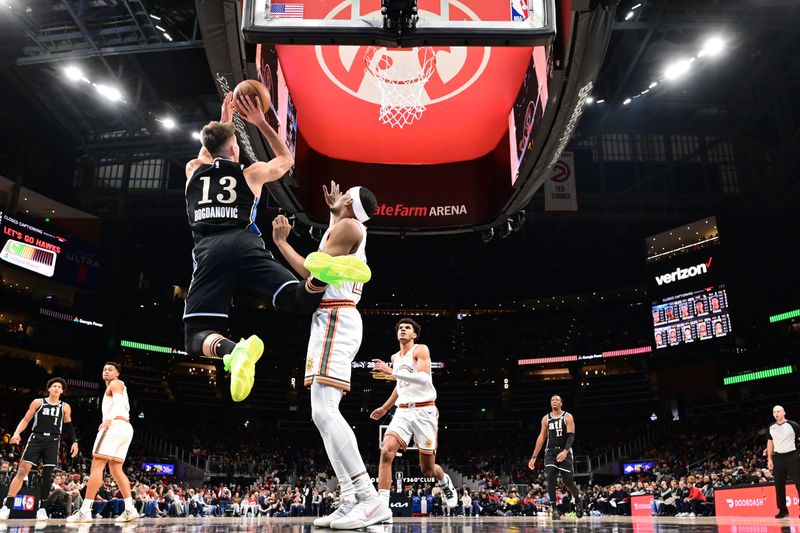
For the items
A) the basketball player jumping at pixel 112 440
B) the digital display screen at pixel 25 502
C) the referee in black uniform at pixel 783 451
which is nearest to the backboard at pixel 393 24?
the basketball player jumping at pixel 112 440

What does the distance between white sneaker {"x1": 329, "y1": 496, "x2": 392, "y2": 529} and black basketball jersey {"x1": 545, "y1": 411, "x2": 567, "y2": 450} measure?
Result: 701 cm

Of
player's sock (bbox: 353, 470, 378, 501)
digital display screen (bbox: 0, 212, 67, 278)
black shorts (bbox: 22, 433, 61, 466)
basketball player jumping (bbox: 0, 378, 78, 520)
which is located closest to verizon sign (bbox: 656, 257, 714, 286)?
basketball player jumping (bbox: 0, 378, 78, 520)

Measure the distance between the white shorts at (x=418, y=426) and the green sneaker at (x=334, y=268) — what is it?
404cm

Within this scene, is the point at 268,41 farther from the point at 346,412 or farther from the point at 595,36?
the point at 346,412

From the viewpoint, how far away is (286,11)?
171 inches

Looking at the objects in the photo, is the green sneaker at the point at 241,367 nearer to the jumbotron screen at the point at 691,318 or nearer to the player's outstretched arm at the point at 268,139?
the player's outstretched arm at the point at 268,139

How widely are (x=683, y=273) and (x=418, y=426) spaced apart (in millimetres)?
22997

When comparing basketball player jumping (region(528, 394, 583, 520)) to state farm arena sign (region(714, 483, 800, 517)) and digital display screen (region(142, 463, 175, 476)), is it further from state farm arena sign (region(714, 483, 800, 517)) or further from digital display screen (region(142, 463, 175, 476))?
digital display screen (region(142, 463, 175, 476))

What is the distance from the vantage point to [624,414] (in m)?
34.2

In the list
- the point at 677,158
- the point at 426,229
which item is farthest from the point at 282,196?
the point at 677,158

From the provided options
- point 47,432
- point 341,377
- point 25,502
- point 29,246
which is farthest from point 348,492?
point 29,246

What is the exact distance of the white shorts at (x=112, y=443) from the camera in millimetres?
7512

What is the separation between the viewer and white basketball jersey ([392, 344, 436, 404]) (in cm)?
752

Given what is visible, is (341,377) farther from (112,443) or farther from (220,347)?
(112,443)
